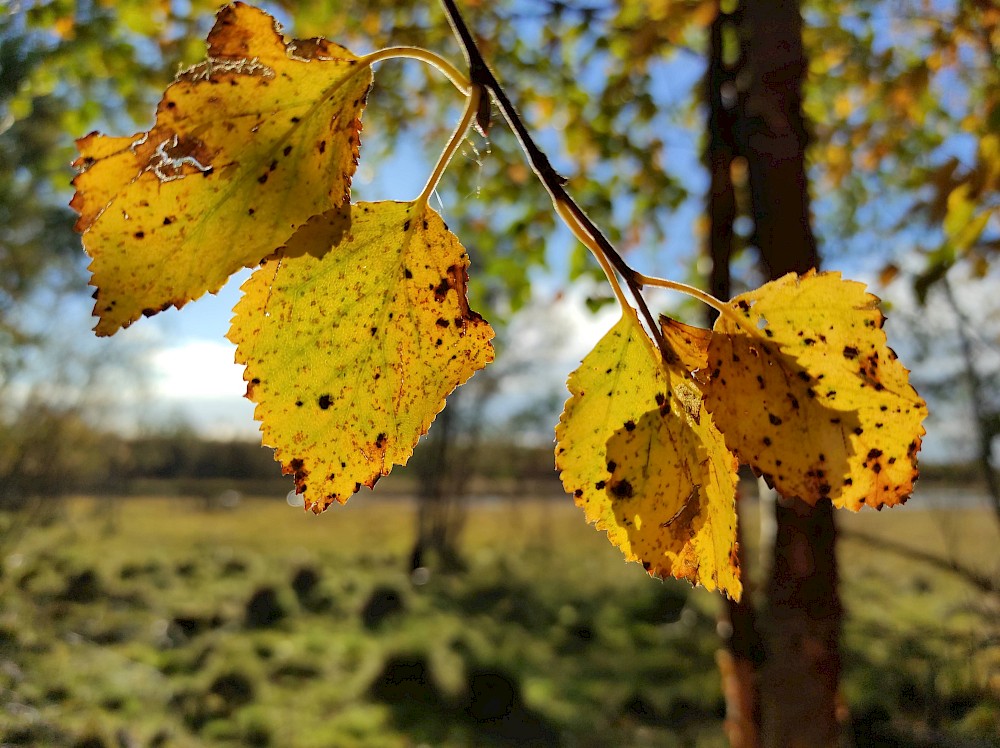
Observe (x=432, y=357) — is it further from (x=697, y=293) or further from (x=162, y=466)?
(x=162, y=466)

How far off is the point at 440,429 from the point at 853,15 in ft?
29.4

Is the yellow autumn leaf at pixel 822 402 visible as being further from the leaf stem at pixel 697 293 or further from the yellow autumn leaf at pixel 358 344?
the yellow autumn leaf at pixel 358 344

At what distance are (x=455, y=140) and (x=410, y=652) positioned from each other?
6.82 m

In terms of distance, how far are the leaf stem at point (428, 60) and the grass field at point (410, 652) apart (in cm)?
225

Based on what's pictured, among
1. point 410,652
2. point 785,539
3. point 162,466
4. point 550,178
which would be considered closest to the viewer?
point 550,178

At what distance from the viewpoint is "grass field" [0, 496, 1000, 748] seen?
4508 mm

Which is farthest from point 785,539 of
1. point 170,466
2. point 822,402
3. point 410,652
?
point 170,466

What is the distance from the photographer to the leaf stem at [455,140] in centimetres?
27

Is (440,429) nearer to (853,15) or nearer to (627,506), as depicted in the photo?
(853,15)

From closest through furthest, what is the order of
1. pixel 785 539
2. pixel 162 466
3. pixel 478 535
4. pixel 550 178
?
pixel 550 178 → pixel 785 539 → pixel 478 535 → pixel 162 466

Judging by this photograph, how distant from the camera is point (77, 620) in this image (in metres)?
5.86

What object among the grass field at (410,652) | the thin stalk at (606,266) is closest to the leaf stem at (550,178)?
the thin stalk at (606,266)

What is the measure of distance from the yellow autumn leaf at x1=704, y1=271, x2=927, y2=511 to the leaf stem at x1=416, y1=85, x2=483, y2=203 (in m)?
0.14

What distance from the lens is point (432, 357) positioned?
0.32 meters
